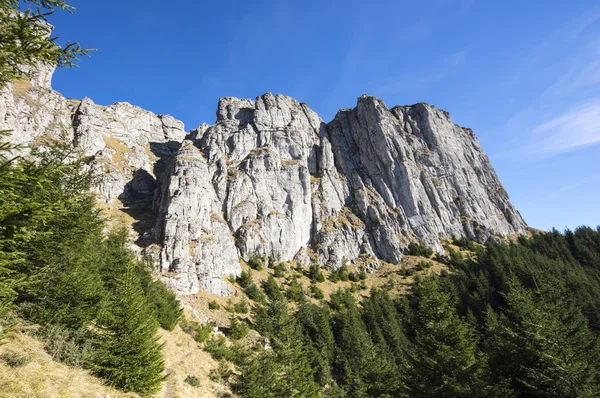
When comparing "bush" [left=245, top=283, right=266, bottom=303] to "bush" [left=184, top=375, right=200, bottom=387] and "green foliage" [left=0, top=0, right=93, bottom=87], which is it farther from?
"green foliage" [left=0, top=0, right=93, bottom=87]

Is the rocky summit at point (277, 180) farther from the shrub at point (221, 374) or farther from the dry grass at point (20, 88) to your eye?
the shrub at point (221, 374)

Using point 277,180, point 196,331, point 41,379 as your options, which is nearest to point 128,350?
point 41,379

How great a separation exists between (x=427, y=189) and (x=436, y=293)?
105 metres

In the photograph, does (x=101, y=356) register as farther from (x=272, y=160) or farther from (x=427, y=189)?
(x=427, y=189)

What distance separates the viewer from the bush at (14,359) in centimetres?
870

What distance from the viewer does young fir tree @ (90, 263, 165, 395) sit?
12.0m

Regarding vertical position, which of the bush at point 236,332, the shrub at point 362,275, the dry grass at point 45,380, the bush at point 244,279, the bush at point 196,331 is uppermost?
the shrub at point 362,275

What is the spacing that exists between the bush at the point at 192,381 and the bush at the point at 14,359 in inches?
491

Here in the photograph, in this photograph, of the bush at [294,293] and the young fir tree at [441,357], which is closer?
the young fir tree at [441,357]

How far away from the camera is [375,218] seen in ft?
329

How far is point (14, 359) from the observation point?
8984mm

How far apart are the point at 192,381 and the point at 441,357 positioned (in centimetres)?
1744

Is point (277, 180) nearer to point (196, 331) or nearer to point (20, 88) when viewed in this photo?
point (196, 331)

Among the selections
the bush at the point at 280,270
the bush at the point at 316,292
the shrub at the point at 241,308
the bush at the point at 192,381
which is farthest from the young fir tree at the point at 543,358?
the bush at the point at 280,270
